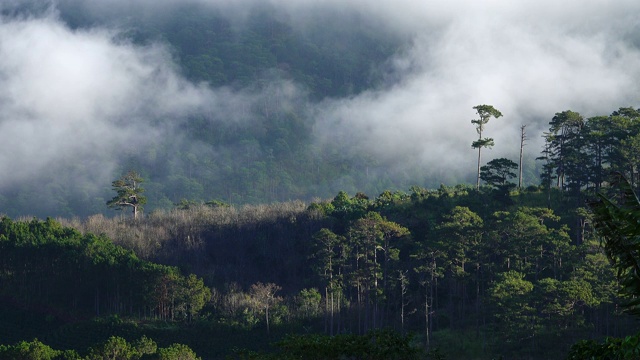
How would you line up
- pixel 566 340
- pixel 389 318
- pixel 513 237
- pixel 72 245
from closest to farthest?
pixel 566 340, pixel 513 237, pixel 389 318, pixel 72 245

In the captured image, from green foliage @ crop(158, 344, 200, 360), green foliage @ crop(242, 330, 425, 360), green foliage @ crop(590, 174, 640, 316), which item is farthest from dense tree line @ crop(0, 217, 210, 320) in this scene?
green foliage @ crop(590, 174, 640, 316)

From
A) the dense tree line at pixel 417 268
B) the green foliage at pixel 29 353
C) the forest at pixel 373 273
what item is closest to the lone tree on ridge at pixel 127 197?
the dense tree line at pixel 417 268

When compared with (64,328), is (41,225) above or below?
above

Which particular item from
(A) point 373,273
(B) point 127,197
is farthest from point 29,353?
(B) point 127,197

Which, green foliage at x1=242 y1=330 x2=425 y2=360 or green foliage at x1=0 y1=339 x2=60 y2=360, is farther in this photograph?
green foliage at x1=0 y1=339 x2=60 y2=360

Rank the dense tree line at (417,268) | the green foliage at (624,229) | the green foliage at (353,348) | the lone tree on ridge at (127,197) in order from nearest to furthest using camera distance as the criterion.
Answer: the green foliage at (624,229), the green foliage at (353,348), the dense tree line at (417,268), the lone tree on ridge at (127,197)

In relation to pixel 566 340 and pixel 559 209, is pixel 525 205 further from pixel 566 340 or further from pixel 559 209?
pixel 566 340

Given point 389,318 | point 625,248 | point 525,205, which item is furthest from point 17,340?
point 625,248

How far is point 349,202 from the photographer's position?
98.4 metres

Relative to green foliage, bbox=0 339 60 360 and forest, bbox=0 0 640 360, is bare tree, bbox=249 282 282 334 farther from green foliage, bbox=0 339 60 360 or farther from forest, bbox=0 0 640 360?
green foliage, bbox=0 339 60 360

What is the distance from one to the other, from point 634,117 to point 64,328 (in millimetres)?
47890

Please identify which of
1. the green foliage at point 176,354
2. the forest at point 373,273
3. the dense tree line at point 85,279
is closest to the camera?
the green foliage at point 176,354

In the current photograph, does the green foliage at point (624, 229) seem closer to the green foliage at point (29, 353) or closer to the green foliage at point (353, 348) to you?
the green foliage at point (353, 348)

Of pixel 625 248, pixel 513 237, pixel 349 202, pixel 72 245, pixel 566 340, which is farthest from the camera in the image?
pixel 349 202
